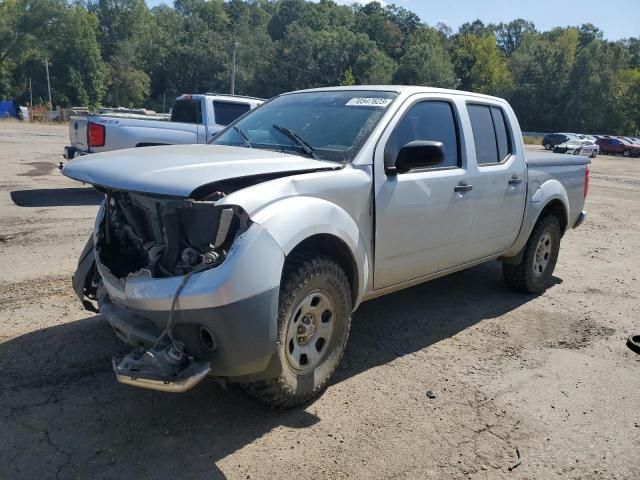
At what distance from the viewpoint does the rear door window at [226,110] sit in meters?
11.2

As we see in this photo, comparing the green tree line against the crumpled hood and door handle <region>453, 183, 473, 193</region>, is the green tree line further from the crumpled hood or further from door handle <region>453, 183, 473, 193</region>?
the crumpled hood

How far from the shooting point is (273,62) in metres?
92.1

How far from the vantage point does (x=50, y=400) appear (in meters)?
3.38

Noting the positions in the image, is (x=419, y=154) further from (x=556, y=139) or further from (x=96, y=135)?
(x=556, y=139)

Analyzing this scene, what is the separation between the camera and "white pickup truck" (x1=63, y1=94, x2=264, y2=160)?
989cm

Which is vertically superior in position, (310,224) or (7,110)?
(7,110)

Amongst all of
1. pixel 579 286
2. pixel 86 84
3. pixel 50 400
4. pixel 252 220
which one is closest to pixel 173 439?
pixel 50 400

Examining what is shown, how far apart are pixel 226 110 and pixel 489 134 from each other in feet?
23.9

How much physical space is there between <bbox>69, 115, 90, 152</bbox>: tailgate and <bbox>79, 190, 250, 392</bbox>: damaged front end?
7.22m

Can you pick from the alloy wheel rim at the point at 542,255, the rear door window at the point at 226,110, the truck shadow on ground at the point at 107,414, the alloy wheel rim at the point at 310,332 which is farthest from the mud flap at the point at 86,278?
the rear door window at the point at 226,110

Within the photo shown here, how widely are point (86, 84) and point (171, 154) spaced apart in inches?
3570

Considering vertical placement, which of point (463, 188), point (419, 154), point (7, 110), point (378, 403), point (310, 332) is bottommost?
point (378, 403)

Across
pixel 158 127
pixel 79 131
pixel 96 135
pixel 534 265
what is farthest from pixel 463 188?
pixel 79 131

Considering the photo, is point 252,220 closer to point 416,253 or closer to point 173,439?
point 173,439
